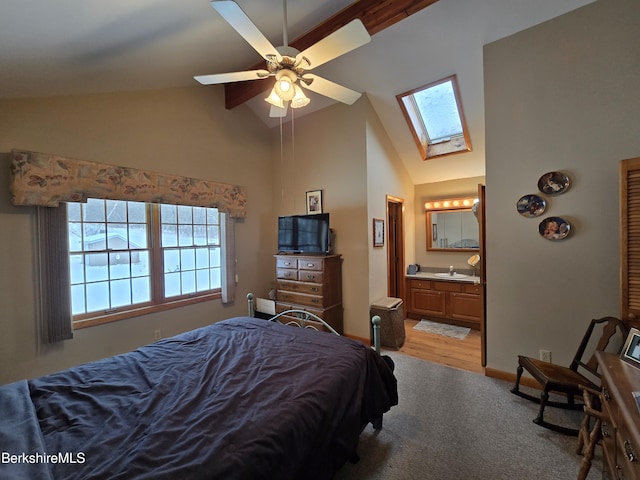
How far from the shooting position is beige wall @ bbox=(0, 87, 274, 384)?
7.43 feet

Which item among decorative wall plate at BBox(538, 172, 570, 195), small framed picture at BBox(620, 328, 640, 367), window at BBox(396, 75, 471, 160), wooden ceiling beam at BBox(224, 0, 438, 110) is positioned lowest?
small framed picture at BBox(620, 328, 640, 367)

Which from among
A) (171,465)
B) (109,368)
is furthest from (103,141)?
(171,465)

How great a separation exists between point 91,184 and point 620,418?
4.04m

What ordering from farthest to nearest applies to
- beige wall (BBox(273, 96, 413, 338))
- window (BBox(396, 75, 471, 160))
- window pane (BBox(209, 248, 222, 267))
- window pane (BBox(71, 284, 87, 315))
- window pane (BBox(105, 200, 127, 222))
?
window pane (BBox(209, 248, 222, 267)) < beige wall (BBox(273, 96, 413, 338)) < window (BBox(396, 75, 471, 160)) < window pane (BBox(105, 200, 127, 222)) < window pane (BBox(71, 284, 87, 315))

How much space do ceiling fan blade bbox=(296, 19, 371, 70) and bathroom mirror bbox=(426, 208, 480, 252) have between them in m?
3.73

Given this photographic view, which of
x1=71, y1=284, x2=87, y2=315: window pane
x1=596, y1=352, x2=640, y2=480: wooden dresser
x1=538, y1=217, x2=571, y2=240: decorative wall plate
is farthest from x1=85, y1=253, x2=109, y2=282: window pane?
x1=538, y1=217, x2=571, y2=240: decorative wall plate

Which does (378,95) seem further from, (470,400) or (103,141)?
(470,400)

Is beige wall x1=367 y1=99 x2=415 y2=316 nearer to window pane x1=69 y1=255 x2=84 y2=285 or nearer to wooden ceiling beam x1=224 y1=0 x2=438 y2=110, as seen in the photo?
wooden ceiling beam x1=224 y1=0 x2=438 y2=110

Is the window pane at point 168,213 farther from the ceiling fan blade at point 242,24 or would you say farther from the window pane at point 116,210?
the ceiling fan blade at point 242,24

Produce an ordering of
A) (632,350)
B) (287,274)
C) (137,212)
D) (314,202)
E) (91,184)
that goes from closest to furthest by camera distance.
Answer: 1. (632,350)
2. (91,184)
3. (137,212)
4. (287,274)
5. (314,202)

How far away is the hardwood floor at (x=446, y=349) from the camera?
3074mm

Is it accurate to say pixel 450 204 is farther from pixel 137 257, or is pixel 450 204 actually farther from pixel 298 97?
pixel 137 257

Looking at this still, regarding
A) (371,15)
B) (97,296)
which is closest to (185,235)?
(97,296)

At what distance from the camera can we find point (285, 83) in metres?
1.87
